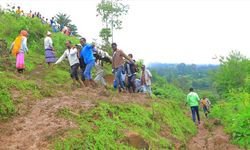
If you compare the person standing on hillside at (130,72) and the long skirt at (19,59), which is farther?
the person standing on hillside at (130,72)

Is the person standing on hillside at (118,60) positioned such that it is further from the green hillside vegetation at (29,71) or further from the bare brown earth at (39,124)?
the bare brown earth at (39,124)

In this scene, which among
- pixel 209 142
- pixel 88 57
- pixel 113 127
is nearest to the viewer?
pixel 113 127

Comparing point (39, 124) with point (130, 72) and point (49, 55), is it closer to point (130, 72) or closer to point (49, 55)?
point (130, 72)

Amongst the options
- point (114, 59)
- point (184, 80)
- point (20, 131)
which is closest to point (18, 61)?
point (114, 59)

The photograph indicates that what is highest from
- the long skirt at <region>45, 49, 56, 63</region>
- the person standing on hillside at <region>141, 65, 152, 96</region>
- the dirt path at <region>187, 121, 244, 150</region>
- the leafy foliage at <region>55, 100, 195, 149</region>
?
the long skirt at <region>45, 49, 56, 63</region>

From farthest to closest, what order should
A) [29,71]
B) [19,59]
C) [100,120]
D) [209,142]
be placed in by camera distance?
[29,71] < [19,59] < [209,142] < [100,120]

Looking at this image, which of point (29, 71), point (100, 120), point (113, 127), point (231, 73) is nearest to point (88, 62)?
point (100, 120)

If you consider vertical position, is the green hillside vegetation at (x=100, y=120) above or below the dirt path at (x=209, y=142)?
above

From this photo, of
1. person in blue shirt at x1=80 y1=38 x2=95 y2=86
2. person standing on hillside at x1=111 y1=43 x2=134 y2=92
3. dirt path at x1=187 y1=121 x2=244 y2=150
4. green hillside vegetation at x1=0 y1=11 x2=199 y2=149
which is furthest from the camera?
person standing on hillside at x1=111 y1=43 x2=134 y2=92

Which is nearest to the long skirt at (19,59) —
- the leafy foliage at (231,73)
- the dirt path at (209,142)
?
the dirt path at (209,142)

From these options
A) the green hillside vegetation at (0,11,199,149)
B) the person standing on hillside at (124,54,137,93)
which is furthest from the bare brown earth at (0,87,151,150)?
the person standing on hillside at (124,54,137,93)

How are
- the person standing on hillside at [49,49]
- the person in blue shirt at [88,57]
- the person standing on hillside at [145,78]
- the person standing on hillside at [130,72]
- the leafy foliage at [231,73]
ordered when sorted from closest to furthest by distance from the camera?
the person in blue shirt at [88,57] < the person standing on hillside at [130,72] < the person standing on hillside at [145,78] < the person standing on hillside at [49,49] < the leafy foliage at [231,73]

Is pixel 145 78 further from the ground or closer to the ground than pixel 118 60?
closer to the ground

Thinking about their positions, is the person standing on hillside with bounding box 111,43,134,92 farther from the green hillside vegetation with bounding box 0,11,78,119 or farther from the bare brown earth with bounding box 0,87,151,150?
the bare brown earth with bounding box 0,87,151,150
